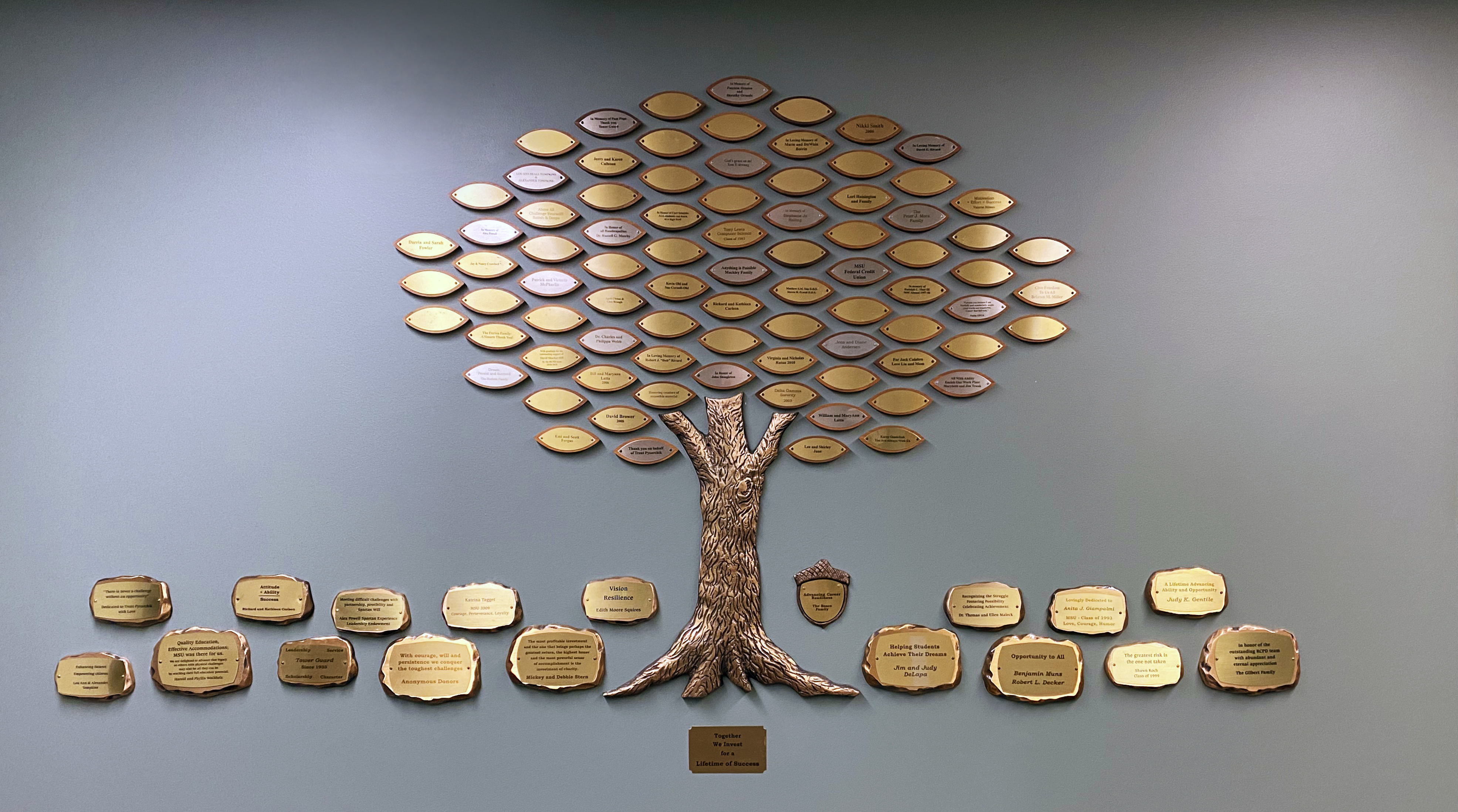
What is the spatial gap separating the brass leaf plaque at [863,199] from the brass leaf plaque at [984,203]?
0.55 feet

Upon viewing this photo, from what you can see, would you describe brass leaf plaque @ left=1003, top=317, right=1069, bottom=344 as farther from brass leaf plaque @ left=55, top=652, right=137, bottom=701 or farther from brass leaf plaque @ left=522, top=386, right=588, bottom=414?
brass leaf plaque @ left=55, top=652, right=137, bottom=701

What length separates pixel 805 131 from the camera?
177 centimetres

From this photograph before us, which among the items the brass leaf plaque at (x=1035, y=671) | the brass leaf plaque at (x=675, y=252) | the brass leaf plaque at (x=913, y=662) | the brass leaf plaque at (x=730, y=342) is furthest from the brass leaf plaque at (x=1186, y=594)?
the brass leaf plaque at (x=675, y=252)

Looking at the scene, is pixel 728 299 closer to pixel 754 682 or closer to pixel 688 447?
pixel 688 447

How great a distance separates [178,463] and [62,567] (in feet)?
1.10

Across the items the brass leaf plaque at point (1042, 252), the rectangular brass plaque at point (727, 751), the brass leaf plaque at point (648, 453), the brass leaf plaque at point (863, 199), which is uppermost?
the brass leaf plaque at point (863, 199)

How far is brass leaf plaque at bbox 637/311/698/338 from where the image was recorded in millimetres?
1747

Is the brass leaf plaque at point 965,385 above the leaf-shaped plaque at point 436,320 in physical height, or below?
below

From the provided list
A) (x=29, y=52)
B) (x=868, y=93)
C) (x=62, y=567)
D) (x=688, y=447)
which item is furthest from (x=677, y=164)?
(x=62, y=567)

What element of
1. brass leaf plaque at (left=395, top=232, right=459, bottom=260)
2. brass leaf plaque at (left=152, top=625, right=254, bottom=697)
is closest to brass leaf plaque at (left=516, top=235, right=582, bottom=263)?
brass leaf plaque at (left=395, top=232, right=459, bottom=260)

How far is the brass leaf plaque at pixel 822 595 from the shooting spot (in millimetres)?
1700

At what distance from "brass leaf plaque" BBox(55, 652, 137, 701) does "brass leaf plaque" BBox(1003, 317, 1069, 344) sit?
6.87 ft

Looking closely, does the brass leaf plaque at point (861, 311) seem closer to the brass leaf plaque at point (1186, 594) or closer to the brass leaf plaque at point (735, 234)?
the brass leaf plaque at point (735, 234)

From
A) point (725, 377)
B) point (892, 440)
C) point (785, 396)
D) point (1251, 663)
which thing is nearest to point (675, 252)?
point (725, 377)
